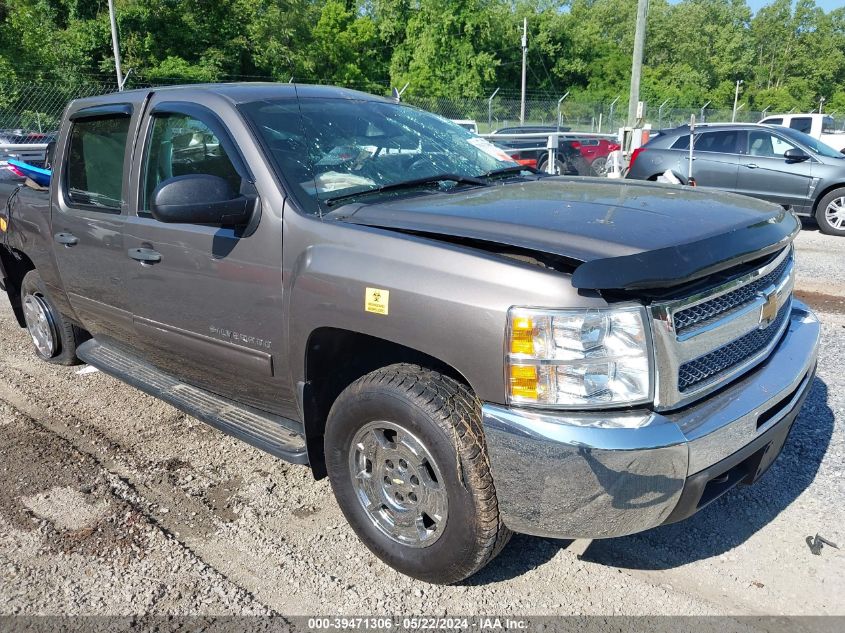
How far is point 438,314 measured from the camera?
92.0 inches

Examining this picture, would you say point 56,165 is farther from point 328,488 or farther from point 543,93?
point 543,93

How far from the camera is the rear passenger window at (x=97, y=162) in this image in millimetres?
3807

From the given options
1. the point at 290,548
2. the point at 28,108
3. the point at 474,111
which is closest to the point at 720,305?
the point at 290,548

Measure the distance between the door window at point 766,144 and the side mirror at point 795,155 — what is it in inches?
4.8

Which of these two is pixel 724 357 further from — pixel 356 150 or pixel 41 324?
pixel 41 324

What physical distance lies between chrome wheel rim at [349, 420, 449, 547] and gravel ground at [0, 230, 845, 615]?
0.24 metres

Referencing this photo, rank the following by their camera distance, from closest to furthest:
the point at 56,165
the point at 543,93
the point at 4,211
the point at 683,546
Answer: the point at 683,546 → the point at 56,165 → the point at 4,211 → the point at 543,93

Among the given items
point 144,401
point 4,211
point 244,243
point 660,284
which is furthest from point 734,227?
point 4,211

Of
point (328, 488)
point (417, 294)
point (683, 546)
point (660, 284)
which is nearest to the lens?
point (660, 284)

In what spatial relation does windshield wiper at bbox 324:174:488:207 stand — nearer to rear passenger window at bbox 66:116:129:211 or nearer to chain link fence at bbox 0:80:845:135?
rear passenger window at bbox 66:116:129:211

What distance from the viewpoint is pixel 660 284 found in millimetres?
2117

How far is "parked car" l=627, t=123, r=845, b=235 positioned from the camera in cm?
1070

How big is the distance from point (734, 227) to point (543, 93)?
196 feet

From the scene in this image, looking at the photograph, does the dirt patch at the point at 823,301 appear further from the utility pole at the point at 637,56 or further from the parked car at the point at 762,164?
the utility pole at the point at 637,56
